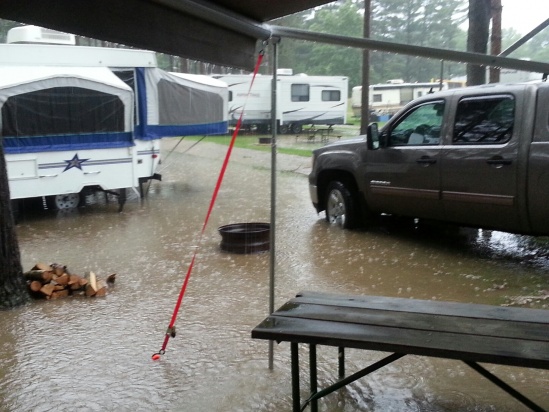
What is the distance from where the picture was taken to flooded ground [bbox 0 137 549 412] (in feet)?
13.2

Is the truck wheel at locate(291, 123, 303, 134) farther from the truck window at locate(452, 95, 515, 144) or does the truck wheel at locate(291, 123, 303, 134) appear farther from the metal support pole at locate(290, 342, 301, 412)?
the metal support pole at locate(290, 342, 301, 412)

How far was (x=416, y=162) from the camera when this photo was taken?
770 centimetres

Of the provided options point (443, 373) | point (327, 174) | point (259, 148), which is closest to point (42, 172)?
point (327, 174)

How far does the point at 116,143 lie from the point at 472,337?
30.6 feet

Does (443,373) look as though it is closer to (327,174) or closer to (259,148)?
(327,174)

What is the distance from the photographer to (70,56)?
11.3 m

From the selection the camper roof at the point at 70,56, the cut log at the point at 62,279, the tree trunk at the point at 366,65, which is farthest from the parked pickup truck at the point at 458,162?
the camper roof at the point at 70,56

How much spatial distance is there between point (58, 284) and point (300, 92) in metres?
21.9

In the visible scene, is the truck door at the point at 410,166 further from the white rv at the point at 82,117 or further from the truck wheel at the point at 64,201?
the truck wheel at the point at 64,201

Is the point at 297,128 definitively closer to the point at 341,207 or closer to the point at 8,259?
the point at 341,207

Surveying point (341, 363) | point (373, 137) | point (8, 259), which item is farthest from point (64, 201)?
point (341, 363)

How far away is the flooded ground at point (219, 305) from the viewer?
13.2 ft

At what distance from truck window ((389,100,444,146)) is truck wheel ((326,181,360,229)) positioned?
3.69 feet

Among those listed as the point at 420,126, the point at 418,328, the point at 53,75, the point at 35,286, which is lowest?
the point at 35,286
